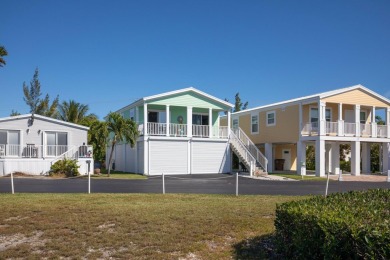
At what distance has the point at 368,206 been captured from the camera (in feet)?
18.3

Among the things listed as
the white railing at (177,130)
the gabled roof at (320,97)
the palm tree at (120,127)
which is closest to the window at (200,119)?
the white railing at (177,130)

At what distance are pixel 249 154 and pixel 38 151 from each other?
15.1 m

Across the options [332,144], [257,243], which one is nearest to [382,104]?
[332,144]

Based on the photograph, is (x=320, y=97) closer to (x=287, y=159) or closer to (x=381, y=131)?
(x=381, y=131)

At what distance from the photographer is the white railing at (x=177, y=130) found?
28688 mm

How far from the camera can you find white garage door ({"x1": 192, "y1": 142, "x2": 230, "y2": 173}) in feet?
94.0

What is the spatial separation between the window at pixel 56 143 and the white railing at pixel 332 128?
1944 cm

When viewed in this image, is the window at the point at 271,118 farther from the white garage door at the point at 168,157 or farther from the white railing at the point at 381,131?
the white railing at the point at 381,131

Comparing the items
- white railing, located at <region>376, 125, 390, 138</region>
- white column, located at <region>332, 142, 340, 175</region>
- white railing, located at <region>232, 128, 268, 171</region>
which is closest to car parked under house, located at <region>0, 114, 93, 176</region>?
white railing, located at <region>232, 128, 268, 171</region>

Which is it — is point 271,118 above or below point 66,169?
above

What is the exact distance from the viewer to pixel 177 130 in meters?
28.9

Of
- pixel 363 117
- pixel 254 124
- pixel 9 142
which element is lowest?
pixel 9 142

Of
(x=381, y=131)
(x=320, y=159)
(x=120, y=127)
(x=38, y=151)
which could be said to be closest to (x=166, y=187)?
(x=120, y=127)

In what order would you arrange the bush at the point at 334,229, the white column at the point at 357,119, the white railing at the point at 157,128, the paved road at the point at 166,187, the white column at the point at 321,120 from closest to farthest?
the bush at the point at 334,229 < the paved road at the point at 166,187 < the white column at the point at 321,120 < the white railing at the point at 157,128 < the white column at the point at 357,119
